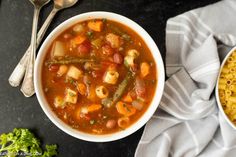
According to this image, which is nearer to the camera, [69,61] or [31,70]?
[69,61]

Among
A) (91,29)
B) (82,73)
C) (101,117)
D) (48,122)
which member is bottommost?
(48,122)

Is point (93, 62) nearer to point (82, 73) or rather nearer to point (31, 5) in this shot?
point (82, 73)

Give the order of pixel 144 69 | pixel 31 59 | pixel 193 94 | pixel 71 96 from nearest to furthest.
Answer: pixel 71 96 → pixel 144 69 → pixel 31 59 → pixel 193 94

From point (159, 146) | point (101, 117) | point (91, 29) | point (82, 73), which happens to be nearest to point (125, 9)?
point (91, 29)

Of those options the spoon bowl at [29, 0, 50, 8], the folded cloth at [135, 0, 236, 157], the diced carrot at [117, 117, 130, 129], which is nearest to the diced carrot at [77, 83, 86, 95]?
the diced carrot at [117, 117, 130, 129]

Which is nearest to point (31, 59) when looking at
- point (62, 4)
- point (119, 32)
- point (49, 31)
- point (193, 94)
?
point (49, 31)

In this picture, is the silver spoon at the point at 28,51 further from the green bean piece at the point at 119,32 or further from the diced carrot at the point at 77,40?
the green bean piece at the point at 119,32

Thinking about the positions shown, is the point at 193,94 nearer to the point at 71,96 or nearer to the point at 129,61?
the point at 129,61
